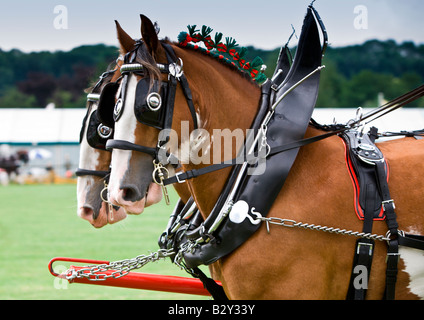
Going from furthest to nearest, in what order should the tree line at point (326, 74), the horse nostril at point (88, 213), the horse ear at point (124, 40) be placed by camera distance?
the tree line at point (326, 74)
the horse nostril at point (88, 213)
the horse ear at point (124, 40)

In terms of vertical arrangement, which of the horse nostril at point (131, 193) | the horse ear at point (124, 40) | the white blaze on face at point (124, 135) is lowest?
the horse nostril at point (131, 193)

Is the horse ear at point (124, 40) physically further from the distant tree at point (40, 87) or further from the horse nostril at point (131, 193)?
the distant tree at point (40, 87)

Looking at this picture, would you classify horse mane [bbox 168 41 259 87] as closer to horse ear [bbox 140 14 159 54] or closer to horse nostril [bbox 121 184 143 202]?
horse ear [bbox 140 14 159 54]

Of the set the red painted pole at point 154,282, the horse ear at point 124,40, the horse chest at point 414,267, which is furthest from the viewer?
the red painted pole at point 154,282

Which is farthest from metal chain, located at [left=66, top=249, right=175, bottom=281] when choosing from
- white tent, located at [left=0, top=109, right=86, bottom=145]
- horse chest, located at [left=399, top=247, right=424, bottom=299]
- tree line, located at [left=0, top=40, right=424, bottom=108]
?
tree line, located at [left=0, top=40, right=424, bottom=108]

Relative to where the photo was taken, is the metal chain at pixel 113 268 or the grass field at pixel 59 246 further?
the grass field at pixel 59 246

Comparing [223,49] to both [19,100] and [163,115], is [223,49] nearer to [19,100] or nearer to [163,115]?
[163,115]

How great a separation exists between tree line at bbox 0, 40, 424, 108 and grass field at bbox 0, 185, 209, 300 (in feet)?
128

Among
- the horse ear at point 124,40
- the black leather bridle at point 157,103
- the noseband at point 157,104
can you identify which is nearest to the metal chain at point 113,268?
the noseband at point 157,104

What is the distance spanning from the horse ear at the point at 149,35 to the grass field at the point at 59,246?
187 cm

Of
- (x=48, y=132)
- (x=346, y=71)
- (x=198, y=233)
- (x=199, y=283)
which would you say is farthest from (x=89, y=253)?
(x=346, y=71)

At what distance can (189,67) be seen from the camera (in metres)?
Result: 3.15

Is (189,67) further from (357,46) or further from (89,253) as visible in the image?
(357,46)

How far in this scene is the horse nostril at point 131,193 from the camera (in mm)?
2932
